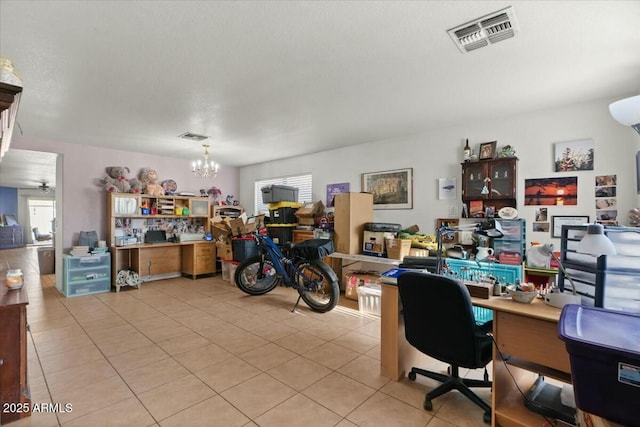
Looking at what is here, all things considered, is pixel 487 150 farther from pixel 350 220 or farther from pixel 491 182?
pixel 350 220

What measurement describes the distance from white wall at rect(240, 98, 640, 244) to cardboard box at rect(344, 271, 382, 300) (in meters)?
0.98

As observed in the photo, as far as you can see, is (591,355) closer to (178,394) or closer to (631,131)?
(178,394)

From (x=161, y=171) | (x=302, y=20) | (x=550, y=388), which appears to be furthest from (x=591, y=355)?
(x=161, y=171)

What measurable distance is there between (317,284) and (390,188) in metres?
1.94

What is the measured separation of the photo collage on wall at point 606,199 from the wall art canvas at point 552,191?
0.61 feet

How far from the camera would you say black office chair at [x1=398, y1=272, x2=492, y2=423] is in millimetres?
1820

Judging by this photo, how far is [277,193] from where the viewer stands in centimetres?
577

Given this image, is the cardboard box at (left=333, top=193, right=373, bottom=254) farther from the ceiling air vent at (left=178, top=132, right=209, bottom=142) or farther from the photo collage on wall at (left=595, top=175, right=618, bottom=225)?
the photo collage on wall at (left=595, top=175, right=618, bottom=225)

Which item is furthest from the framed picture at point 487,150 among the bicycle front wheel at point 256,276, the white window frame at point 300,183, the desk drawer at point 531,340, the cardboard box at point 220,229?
the cardboard box at point 220,229

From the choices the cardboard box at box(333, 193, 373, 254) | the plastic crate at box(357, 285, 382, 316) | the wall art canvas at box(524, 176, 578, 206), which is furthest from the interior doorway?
the wall art canvas at box(524, 176, 578, 206)

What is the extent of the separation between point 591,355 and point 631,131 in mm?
3572

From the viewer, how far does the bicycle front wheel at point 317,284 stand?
3961 mm

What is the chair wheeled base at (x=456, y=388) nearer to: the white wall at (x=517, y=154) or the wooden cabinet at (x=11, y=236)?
the white wall at (x=517, y=154)

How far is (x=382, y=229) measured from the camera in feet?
14.3
